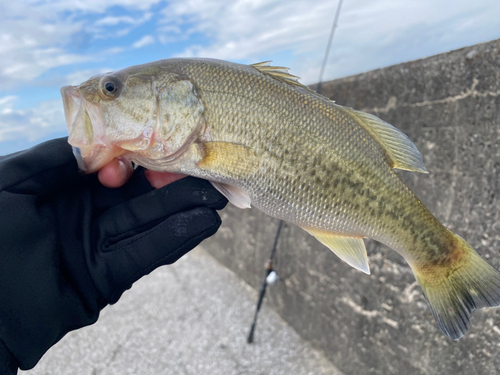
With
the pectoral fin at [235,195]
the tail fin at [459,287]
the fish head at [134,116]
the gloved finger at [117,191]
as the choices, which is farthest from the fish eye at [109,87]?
the tail fin at [459,287]

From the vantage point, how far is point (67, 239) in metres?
1.55

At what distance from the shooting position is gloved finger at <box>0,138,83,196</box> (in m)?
1.40

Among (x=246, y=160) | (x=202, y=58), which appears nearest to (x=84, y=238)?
(x=246, y=160)

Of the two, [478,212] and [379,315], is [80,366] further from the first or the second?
[478,212]

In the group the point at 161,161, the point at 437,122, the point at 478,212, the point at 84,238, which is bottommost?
the point at 84,238

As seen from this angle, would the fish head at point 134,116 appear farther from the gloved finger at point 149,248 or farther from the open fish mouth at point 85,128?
the gloved finger at point 149,248

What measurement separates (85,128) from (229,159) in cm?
63

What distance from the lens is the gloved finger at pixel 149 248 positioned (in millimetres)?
1552

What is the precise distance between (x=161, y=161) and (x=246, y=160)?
0.39 metres

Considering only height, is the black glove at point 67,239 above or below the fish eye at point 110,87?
below

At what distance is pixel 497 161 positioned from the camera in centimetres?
175

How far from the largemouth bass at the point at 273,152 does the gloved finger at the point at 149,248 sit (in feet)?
0.71

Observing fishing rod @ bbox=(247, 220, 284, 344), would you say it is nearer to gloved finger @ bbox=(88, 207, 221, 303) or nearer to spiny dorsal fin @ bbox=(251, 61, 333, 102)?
gloved finger @ bbox=(88, 207, 221, 303)

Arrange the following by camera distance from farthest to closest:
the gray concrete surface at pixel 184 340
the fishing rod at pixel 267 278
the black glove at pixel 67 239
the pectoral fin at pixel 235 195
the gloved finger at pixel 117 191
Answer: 1. the fishing rod at pixel 267 278
2. the gray concrete surface at pixel 184 340
3. the gloved finger at pixel 117 191
4. the pectoral fin at pixel 235 195
5. the black glove at pixel 67 239
